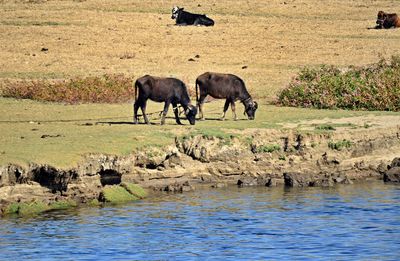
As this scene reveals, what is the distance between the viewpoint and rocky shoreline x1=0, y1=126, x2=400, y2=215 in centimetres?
1981

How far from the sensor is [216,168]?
23.5 meters

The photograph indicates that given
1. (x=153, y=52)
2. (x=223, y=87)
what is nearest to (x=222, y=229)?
(x=223, y=87)

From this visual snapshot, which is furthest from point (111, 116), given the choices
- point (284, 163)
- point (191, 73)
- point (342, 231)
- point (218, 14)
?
point (218, 14)

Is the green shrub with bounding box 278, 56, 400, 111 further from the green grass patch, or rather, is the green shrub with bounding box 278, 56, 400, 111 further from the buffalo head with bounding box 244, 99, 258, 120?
the green grass patch

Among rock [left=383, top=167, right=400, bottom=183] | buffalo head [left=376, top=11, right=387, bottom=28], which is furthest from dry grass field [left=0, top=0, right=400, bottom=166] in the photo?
rock [left=383, top=167, right=400, bottom=183]

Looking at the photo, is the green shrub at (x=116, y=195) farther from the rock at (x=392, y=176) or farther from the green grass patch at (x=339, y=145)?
the rock at (x=392, y=176)

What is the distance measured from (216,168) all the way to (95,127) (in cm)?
308

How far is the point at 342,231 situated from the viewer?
18828 mm

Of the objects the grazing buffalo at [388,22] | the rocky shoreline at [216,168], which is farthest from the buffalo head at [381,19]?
the rocky shoreline at [216,168]

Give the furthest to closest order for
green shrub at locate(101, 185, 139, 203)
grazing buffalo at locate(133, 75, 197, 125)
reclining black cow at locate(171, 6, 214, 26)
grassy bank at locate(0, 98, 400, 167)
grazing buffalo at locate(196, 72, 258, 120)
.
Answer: reclining black cow at locate(171, 6, 214, 26) < grazing buffalo at locate(196, 72, 258, 120) < grazing buffalo at locate(133, 75, 197, 125) < grassy bank at locate(0, 98, 400, 167) < green shrub at locate(101, 185, 139, 203)

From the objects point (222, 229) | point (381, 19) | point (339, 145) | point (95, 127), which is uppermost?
point (381, 19)

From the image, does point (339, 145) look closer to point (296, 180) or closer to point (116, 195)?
point (296, 180)

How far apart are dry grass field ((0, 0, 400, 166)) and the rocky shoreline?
0.35 meters

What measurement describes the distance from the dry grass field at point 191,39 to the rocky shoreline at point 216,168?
7102mm
